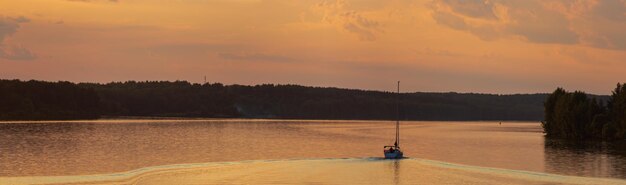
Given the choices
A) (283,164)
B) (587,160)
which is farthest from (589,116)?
(283,164)

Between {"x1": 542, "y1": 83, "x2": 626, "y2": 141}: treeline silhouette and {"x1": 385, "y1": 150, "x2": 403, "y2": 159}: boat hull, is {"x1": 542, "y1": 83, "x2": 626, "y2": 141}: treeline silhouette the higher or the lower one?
the higher one

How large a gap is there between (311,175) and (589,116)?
95938 millimetres

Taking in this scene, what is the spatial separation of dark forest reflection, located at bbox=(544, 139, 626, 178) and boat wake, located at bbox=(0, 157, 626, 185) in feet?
19.0

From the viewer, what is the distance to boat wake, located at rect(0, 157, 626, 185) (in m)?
68.1

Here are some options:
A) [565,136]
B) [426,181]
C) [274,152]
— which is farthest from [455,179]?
[565,136]

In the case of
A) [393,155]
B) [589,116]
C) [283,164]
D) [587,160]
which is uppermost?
[589,116]

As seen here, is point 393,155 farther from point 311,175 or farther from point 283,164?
point 311,175

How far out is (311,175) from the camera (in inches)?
2968

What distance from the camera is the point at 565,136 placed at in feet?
534

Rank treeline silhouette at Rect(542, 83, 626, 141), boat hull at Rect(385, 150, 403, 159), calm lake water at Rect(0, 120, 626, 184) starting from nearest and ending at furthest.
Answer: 1. calm lake water at Rect(0, 120, 626, 184)
2. boat hull at Rect(385, 150, 403, 159)
3. treeline silhouette at Rect(542, 83, 626, 141)

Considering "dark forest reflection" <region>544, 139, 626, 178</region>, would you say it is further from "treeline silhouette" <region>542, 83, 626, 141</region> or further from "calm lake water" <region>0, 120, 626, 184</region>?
"treeline silhouette" <region>542, 83, 626, 141</region>

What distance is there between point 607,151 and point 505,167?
34.9 meters

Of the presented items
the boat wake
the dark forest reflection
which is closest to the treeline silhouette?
the dark forest reflection

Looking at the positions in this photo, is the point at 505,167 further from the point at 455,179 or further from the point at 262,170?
the point at 262,170
